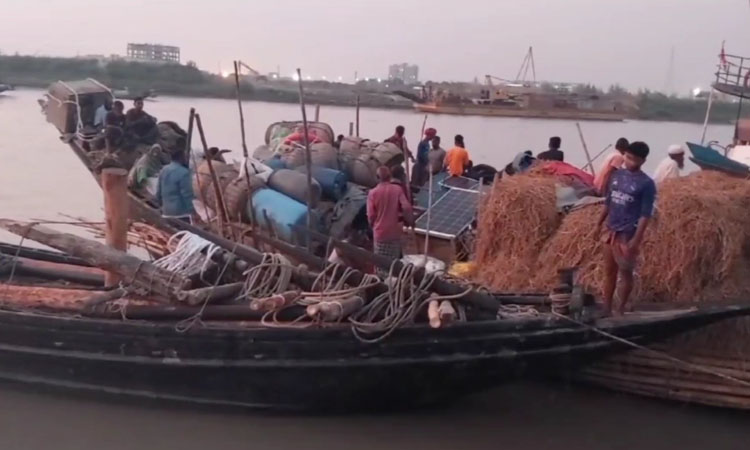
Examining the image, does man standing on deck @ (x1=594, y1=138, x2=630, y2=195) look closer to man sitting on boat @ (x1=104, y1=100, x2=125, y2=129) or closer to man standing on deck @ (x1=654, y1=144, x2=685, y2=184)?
man standing on deck @ (x1=654, y1=144, x2=685, y2=184)

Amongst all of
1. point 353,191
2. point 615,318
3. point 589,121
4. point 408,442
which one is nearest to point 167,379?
point 408,442

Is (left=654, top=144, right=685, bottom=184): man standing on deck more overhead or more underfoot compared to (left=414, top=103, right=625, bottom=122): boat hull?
more overhead

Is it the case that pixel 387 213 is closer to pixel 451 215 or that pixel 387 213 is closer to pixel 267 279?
pixel 267 279

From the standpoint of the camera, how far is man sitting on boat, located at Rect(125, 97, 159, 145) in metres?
12.8

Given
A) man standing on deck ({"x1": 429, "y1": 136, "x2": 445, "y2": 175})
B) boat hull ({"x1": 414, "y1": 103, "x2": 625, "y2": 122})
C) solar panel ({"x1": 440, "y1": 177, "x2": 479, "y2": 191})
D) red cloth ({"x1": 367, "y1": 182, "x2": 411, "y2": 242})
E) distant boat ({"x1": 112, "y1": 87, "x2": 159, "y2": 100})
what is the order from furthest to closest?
boat hull ({"x1": 414, "y1": 103, "x2": 625, "y2": 122}) < distant boat ({"x1": 112, "y1": 87, "x2": 159, "y2": 100}) < man standing on deck ({"x1": 429, "y1": 136, "x2": 445, "y2": 175}) < solar panel ({"x1": 440, "y1": 177, "x2": 479, "y2": 191}) < red cloth ({"x1": 367, "y1": 182, "x2": 411, "y2": 242})

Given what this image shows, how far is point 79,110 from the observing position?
13867 mm

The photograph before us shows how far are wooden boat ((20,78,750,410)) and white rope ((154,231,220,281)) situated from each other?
25 cm

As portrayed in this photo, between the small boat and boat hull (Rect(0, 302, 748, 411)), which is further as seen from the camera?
the small boat

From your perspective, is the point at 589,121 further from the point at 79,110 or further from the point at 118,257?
the point at 118,257

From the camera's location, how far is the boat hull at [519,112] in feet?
188

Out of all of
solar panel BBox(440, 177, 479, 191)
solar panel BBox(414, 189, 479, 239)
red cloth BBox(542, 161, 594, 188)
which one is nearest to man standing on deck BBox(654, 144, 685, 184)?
red cloth BBox(542, 161, 594, 188)

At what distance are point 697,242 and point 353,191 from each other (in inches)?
167

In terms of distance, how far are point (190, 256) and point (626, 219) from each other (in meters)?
3.38

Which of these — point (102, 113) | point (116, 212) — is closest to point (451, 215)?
point (116, 212)
